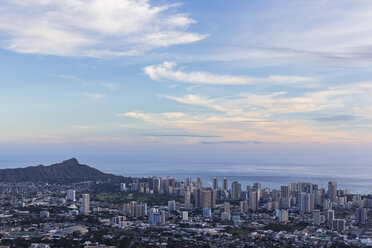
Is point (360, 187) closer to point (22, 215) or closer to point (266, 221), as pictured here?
point (266, 221)

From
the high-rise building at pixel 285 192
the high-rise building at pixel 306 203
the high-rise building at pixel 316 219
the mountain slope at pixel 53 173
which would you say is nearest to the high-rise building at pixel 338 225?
the high-rise building at pixel 316 219

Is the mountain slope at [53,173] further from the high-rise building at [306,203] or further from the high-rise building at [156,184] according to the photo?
the high-rise building at [306,203]

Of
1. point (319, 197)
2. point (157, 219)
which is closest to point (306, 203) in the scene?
point (319, 197)

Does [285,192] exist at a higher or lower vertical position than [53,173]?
lower

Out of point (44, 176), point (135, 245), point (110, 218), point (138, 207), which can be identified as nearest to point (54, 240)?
point (135, 245)

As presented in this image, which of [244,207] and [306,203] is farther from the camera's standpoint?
[244,207]

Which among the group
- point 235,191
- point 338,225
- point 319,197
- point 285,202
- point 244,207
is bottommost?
point 338,225

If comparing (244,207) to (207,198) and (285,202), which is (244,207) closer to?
(207,198)

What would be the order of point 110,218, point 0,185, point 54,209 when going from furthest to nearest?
point 0,185
point 54,209
point 110,218
